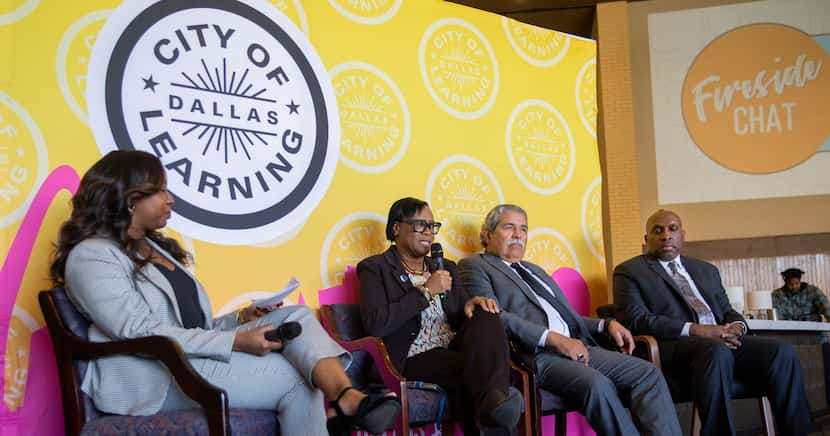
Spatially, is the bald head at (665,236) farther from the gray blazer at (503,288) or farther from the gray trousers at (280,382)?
the gray trousers at (280,382)

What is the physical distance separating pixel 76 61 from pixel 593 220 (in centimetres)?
289

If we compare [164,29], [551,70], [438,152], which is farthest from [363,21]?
[551,70]

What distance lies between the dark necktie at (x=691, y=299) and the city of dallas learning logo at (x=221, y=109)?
192 cm

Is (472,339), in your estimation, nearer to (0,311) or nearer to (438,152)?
(438,152)

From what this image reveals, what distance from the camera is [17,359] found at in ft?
8.46

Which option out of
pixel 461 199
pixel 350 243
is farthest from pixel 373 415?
pixel 461 199

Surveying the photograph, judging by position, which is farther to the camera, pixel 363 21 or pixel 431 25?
pixel 431 25

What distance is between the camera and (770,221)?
400 inches

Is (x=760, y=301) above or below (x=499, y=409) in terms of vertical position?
below

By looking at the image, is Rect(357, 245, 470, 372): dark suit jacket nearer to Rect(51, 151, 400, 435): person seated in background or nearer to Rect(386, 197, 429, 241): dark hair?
Rect(386, 197, 429, 241): dark hair

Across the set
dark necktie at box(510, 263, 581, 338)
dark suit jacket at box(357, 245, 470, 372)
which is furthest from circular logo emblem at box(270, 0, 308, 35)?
dark necktie at box(510, 263, 581, 338)

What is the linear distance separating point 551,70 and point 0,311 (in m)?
3.12

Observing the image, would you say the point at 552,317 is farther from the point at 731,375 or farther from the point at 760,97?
the point at 760,97

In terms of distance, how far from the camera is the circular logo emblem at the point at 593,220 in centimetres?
457
